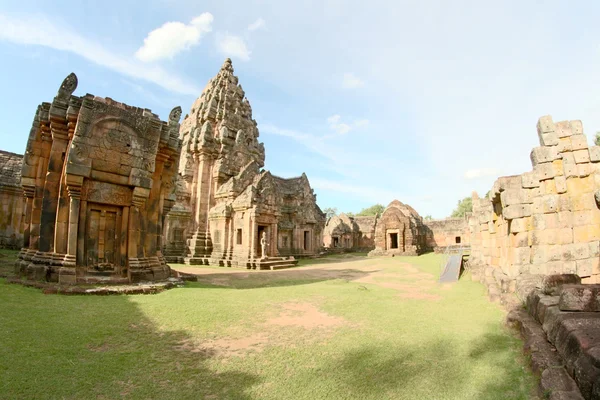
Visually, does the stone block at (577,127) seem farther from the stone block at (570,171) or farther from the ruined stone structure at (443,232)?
the ruined stone structure at (443,232)

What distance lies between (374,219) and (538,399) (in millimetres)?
35218

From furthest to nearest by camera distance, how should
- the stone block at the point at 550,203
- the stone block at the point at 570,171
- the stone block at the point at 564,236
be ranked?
the stone block at the point at 550,203, the stone block at the point at 570,171, the stone block at the point at 564,236

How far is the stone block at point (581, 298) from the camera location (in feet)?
12.5

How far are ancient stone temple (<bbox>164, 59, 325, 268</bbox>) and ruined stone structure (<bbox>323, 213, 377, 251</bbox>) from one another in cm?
943

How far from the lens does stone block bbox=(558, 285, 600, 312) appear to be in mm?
3814

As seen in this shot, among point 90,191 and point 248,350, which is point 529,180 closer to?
point 248,350

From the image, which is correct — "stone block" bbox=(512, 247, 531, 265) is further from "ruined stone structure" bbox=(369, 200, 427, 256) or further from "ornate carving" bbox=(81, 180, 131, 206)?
"ruined stone structure" bbox=(369, 200, 427, 256)

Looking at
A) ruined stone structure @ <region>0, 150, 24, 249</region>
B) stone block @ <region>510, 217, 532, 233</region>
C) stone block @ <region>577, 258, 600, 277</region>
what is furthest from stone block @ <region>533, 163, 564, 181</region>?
ruined stone structure @ <region>0, 150, 24, 249</region>

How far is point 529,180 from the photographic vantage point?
7.13m

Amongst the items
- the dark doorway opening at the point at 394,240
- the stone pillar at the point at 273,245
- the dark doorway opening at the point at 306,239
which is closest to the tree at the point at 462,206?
the dark doorway opening at the point at 394,240

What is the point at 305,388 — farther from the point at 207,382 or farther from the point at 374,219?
the point at 374,219

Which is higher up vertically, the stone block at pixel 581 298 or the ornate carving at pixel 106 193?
→ the ornate carving at pixel 106 193

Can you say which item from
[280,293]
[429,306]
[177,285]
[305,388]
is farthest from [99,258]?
[429,306]

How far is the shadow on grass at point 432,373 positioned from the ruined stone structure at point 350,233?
3105cm
